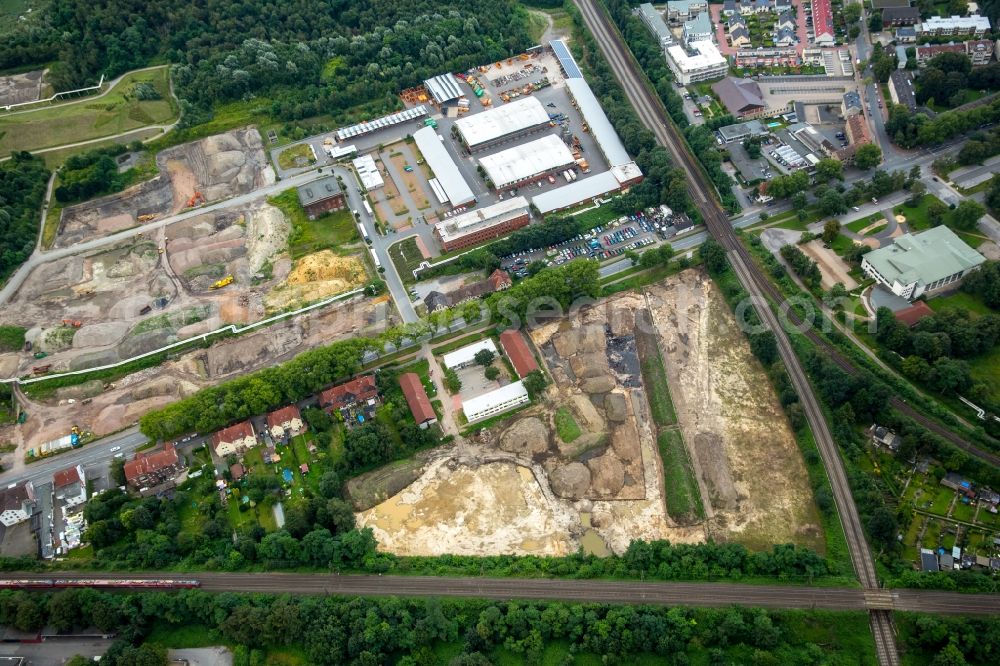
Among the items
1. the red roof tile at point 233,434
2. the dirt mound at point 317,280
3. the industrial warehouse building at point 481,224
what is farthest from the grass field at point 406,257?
the red roof tile at point 233,434

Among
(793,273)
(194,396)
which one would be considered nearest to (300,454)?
(194,396)

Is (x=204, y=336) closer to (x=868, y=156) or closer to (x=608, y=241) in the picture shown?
(x=608, y=241)

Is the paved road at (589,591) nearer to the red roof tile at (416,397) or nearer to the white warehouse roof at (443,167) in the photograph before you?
the red roof tile at (416,397)

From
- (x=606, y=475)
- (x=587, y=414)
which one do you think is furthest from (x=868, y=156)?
(x=606, y=475)

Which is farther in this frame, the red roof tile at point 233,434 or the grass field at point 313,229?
the grass field at point 313,229

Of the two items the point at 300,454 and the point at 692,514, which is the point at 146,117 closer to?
the point at 300,454

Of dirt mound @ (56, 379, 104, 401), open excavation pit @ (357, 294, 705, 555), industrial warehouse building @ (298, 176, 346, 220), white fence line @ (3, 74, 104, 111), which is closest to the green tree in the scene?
open excavation pit @ (357, 294, 705, 555)

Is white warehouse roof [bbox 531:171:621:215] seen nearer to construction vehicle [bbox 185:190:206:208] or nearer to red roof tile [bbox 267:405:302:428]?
red roof tile [bbox 267:405:302:428]
